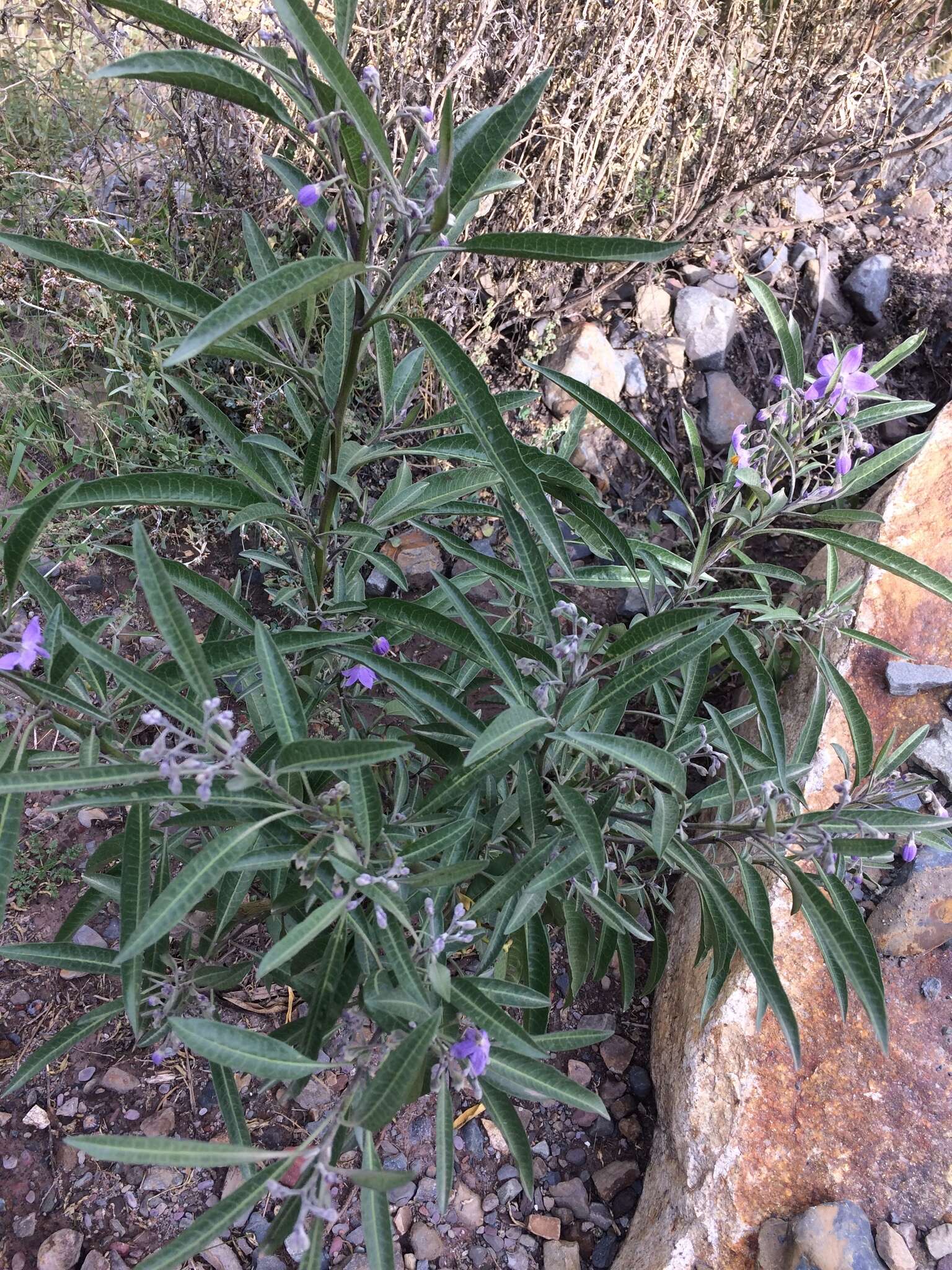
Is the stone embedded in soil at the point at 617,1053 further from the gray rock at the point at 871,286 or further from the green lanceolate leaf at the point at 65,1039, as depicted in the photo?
the gray rock at the point at 871,286

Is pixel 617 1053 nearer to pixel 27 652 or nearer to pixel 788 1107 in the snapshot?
pixel 788 1107

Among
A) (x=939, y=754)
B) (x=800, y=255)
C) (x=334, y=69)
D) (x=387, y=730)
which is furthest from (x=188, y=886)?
(x=800, y=255)

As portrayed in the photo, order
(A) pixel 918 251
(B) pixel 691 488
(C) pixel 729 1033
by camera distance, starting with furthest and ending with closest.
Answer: (A) pixel 918 251, (B) pixel 691 488, (C) pixel 729 1033

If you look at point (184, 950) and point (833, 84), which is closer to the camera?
point (184, 950)

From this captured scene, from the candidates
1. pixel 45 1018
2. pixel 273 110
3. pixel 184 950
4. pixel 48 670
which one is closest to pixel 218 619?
pixel 48 670

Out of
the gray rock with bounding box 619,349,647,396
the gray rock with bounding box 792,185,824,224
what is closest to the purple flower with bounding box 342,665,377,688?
the gray rock with bounding box 619,349,647,396

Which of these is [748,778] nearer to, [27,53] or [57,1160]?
[57,1160]
